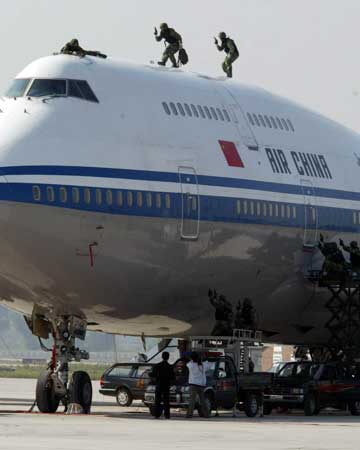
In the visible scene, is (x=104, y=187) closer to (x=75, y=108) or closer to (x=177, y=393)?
(x=75, y=108)

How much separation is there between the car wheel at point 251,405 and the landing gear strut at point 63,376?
201 inches

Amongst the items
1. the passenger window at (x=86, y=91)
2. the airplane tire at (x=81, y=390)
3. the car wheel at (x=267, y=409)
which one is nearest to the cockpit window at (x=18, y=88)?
the passenger window at (x=86, y=91)

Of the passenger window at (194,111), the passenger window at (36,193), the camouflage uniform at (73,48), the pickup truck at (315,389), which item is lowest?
the pickup truck at (315,389)

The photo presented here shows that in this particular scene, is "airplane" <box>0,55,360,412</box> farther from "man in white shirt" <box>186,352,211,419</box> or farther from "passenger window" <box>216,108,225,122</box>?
"man in white shirt" <box>186,352,211,419</box>

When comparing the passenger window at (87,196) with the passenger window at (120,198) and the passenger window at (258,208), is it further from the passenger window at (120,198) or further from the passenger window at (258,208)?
the passenger window at (258,208)

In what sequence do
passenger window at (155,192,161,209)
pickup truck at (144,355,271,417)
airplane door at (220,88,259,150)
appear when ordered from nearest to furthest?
1. passenger window at (155,192,161,209)
2. pickup truck at (144,355,271,417)
3. airplane door at (220,88,259,150)

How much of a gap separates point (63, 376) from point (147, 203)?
5.30m

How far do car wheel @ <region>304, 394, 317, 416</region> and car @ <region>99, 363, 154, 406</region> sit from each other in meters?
6.00

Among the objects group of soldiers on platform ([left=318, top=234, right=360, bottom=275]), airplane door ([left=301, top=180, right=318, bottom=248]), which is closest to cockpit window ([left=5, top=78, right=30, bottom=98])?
airplane door ([left=301, top=180, right=318, bottom=248])

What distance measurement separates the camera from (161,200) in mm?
41406

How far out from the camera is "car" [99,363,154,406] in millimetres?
50094

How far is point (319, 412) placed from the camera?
48219 mm

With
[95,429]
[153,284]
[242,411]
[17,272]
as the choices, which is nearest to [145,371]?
[242,411]

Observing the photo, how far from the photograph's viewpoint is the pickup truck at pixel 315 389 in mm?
46344
